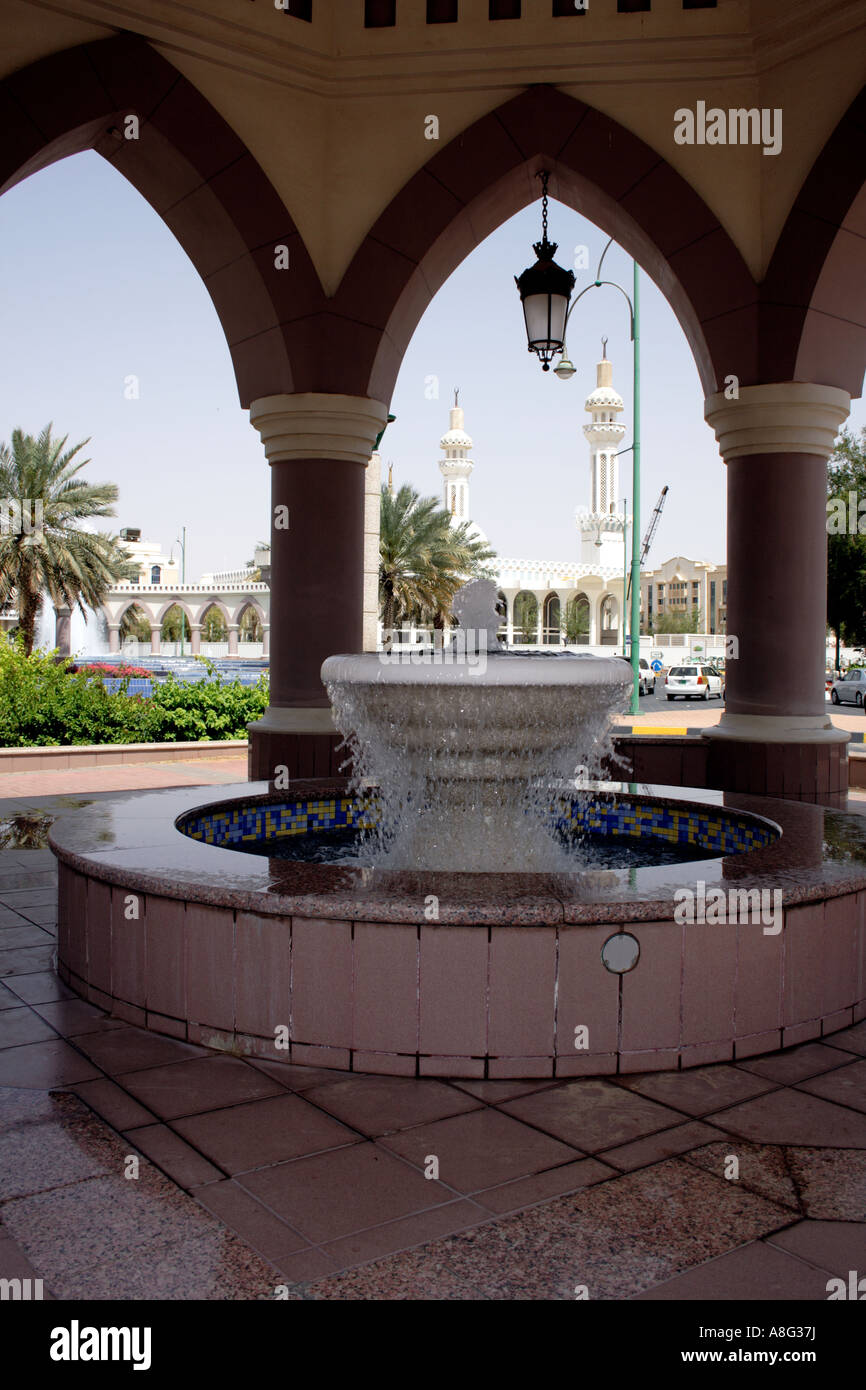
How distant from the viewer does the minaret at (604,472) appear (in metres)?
80.2

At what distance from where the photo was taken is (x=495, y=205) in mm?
7191

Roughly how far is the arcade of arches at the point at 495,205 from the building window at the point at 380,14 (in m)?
0.05

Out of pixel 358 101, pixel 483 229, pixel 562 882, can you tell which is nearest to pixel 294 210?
pixel 358 101

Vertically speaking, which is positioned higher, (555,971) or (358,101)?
(358,101)

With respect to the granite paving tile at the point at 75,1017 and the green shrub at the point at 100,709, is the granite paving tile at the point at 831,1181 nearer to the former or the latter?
the granite paving tile at the point at 75,1017

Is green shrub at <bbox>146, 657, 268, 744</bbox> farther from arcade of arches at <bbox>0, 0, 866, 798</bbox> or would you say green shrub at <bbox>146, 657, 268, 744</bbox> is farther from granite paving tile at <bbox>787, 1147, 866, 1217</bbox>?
granite paving tile at <bbox>787, 1147, 866, 1217</bbox>

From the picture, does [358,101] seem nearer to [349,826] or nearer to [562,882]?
[349,826]

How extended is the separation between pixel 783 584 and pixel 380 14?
4343 mm

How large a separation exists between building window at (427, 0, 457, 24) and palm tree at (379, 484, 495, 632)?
20768 mm

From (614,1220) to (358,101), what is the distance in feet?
22.0

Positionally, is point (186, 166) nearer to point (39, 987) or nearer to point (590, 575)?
point (39, 987)

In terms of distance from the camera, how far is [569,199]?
7.25m

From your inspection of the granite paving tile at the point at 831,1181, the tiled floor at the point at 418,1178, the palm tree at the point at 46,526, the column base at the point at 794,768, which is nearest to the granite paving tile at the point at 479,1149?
the tiled floor at the point at 418,1178

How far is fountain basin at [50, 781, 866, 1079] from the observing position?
3078 millimetres
